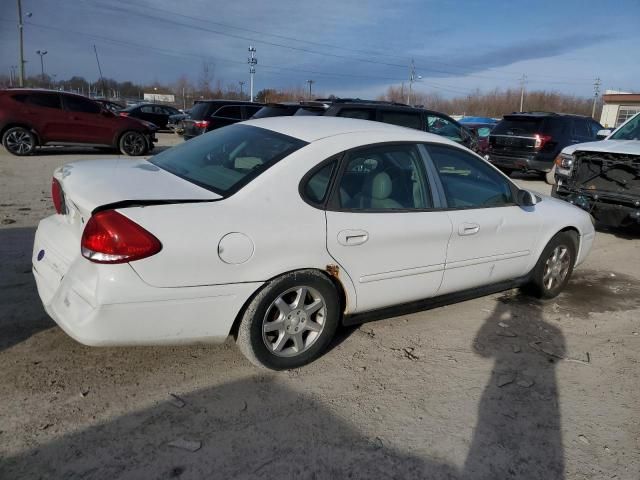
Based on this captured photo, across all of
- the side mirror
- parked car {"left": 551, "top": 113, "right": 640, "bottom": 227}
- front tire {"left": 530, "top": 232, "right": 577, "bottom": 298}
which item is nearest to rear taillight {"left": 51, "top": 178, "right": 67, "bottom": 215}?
the side mirror

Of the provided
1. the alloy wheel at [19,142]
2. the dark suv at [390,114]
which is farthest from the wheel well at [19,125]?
the dark suv at [390,114]

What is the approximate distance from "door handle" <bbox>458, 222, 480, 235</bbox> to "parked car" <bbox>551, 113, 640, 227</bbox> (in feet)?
12.9

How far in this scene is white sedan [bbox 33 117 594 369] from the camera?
2703 millimetres

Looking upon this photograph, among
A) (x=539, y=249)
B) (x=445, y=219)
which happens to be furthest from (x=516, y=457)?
(x=539, y=249)

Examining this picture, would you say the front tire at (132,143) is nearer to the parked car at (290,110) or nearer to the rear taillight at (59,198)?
the parked car at (290,110)

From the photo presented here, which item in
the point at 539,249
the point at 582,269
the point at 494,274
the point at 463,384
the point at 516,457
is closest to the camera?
the point at 516,457

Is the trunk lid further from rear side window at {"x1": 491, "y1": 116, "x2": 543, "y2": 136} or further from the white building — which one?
the white building

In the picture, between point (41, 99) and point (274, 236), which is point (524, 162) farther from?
point (41, 99)

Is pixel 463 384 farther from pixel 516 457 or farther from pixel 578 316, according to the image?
pixel 578 316

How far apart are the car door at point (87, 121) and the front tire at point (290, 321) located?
12349mm

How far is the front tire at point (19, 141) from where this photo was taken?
1275 centimetres

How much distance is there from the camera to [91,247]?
2.67 m

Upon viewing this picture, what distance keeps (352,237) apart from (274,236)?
550 mm

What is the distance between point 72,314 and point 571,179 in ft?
23.1
